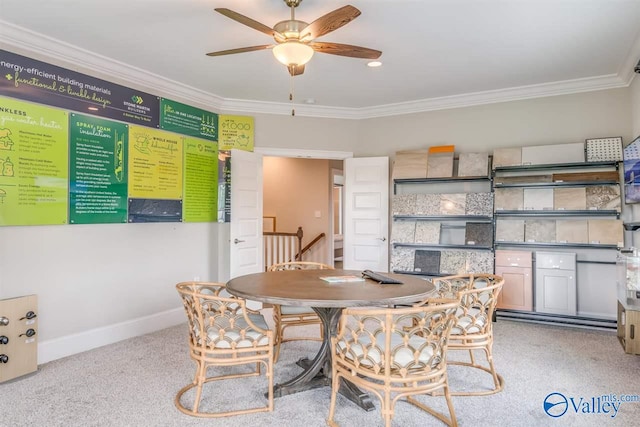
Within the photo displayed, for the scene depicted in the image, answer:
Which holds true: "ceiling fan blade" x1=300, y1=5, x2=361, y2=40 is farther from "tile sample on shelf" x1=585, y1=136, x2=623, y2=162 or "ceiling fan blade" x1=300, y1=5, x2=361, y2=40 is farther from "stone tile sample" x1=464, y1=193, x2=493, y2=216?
"tile sample on shelf" x1=585, y1=136, x2=623, y2=162

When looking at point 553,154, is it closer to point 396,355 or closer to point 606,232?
point 606,232

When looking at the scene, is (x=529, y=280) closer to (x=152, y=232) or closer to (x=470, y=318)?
(x=470, y=318)

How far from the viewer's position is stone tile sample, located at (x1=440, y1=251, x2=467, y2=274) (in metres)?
4.68

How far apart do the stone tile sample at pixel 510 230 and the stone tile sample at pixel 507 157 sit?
2.14 feet

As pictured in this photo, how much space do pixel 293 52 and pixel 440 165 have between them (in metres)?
2.87

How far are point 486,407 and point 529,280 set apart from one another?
233cm

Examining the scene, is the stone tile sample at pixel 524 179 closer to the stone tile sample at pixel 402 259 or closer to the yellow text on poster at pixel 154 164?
the stone tile sample at pixel 402 259

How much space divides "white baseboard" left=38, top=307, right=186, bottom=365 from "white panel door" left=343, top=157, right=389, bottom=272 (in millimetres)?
2247

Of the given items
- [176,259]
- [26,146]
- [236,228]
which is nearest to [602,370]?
[236,228]

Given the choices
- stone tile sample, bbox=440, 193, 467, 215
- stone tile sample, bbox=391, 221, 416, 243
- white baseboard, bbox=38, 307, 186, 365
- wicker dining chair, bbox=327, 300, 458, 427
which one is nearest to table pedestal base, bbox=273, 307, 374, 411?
wicker dining chair, bbox=327, 300, 458, 427

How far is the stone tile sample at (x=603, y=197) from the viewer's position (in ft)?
→ 13.5

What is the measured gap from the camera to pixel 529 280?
4379mm

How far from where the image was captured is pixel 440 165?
4879 millimetres

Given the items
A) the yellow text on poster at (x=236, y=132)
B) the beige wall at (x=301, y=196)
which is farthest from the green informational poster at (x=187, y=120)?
the beige wall at (x=301, y=196)
